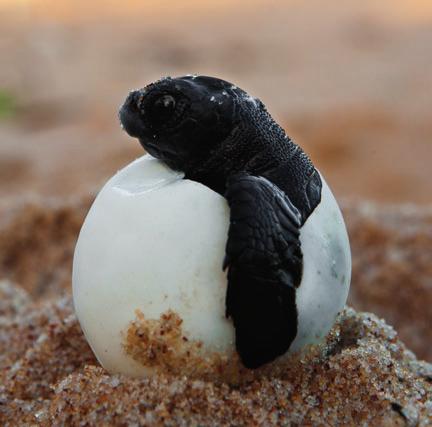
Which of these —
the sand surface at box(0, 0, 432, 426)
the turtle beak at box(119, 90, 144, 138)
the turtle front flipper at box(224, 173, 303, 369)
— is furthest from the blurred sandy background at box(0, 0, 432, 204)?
the turtle front flipper at box(224, 173, 303, 369)

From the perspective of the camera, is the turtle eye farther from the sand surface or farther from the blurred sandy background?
the blurred sandy background

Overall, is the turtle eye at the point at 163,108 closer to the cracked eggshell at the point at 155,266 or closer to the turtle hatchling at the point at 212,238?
the turtle hatchling at the point at 212,238

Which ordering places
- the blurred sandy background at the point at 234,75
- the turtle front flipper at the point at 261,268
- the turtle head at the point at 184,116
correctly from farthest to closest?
the blurred sandy background at the point at 234,75 < the turtle head at the point at 184,116 < the turtle front flipper at the point at 261,268

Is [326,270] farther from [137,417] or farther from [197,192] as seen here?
[137,417]

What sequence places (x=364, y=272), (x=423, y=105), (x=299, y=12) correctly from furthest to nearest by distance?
(x=299, y=12)
(x=423, y=105)
(x=364, y=272)

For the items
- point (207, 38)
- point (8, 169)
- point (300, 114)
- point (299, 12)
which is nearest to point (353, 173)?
point (300, 114)

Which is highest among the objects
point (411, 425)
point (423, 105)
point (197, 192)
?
point (197, 192)

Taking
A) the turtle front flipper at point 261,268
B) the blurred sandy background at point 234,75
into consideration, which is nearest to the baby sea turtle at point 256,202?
the turtle front flipper at point 261,268

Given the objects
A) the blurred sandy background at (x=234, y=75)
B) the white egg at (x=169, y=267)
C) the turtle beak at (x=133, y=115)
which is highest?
the turtle beak at (x=133, y=115)

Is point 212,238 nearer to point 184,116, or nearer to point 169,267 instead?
point 169,267
